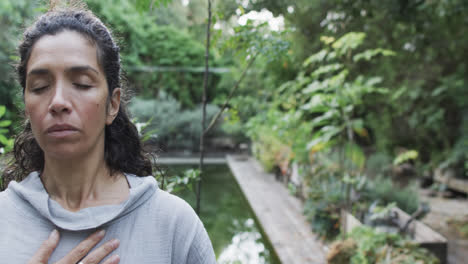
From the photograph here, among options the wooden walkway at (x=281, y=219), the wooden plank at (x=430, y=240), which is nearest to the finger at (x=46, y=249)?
the wooden plank at (x=430, y=240)

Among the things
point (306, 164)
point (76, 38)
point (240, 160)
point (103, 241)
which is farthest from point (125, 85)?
point (240, 160)

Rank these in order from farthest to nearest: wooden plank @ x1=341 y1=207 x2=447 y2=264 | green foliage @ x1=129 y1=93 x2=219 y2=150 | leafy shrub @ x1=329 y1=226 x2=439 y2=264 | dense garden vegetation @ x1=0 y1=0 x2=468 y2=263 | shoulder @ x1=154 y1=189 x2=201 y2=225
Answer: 1. green foliage @ x1=129 y1=93 x2=219 y2=150
2. wooden plank @ x1=341 y1=207 x2=447 y2=264
3. leafy shrub @ x1=329 y1=226 x2=439 y2=264
4. dense garden vegetation @ x1=0 y1=0 x2=468 y2=263
5. shoulder @ x1=154 y1=189 x2=201 y2=225

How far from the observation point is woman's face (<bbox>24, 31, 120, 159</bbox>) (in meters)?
0.80

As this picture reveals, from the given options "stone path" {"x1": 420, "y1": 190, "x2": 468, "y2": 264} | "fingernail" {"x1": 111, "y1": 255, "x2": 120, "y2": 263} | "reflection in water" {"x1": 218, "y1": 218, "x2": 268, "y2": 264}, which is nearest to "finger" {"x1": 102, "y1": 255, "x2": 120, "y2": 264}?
"fingernail" {"x1": 111, "y1": 255, "x2": 120, "y2": 263}

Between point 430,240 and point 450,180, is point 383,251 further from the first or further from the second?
point 450,180

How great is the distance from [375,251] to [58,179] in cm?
292

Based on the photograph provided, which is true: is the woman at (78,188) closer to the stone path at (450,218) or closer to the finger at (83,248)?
the finger at (83,248)

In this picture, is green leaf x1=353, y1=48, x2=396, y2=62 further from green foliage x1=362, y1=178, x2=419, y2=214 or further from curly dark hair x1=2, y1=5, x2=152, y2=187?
curly dark hair x1=2, y1=5, x2=152, y2=187

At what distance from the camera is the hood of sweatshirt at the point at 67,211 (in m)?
0.83

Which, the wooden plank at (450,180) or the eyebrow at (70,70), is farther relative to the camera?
the wooden plank at (450,180)

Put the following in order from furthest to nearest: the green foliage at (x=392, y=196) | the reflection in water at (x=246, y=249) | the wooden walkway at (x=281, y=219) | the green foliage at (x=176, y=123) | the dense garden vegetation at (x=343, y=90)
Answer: the green foliage at (x=176, y=123) → the green foliage at (x=392, y=196) → the wooden walkway at (x=281, y=219) → the reflection in water at (x=246, y=249) → the dense garden vegetation at (x=343, y=90)

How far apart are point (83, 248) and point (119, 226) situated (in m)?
0.09

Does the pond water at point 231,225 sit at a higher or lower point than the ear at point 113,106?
lower

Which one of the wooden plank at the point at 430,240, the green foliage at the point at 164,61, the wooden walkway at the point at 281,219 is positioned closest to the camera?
the wooden plank at the point at 430,240
